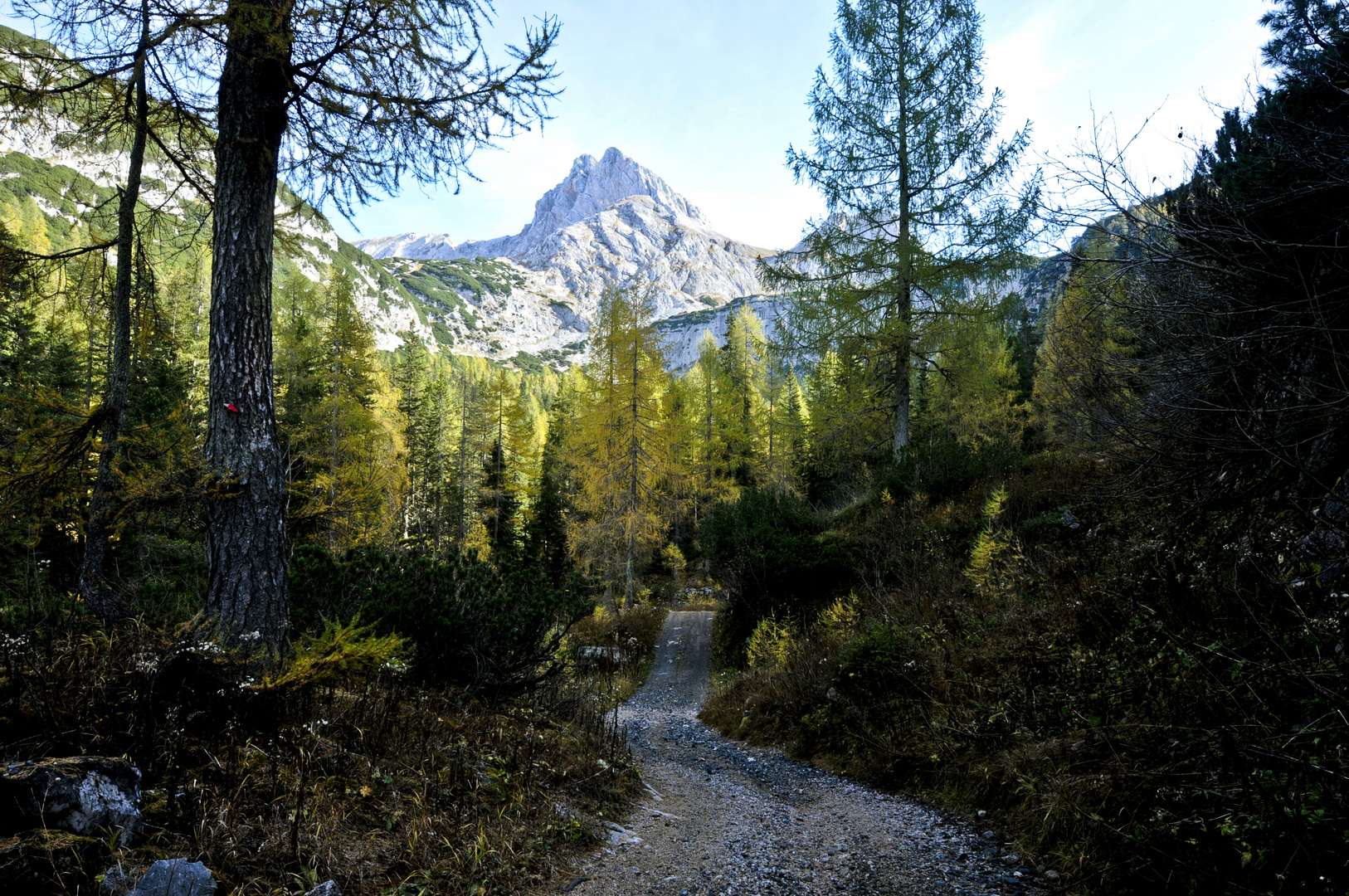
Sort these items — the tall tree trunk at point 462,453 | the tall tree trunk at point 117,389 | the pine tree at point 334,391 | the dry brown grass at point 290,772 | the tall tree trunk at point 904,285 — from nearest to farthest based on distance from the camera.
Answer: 1. the dry brown grass at point 290,772
2. the tall tree trunk at point 117,389
3. the tall tree trunk at point 904,285
4. the pine tree at point 334,391
5. the tall tree trunk at point 462,453

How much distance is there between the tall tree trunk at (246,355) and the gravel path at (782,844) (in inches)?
110

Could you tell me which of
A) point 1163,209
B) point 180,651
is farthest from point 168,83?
point 1163,209

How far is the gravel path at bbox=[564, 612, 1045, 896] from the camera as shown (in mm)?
3229

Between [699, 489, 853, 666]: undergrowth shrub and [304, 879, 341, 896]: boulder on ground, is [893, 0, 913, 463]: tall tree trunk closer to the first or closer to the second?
[699, 489, 853, 666]: undergrowth shrub

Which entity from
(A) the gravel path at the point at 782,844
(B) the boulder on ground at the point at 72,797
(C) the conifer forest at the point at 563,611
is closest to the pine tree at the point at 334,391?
(C) the conifer forest at the point at 563,611

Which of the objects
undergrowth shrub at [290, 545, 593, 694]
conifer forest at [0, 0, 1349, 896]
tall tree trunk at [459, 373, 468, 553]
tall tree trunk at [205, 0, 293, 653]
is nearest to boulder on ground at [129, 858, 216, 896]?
conifer forest at [0, 0, 1349, 896]

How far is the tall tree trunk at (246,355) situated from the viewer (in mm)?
3791

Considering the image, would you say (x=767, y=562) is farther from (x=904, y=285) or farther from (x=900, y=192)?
(x=900, y=192)

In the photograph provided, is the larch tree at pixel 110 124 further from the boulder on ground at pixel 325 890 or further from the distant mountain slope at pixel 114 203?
the boulder on ground at pixel 325 890

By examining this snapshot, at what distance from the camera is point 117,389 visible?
5.82 m

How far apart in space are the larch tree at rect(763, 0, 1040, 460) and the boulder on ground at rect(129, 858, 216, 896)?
12.3m

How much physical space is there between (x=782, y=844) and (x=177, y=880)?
3512 mm

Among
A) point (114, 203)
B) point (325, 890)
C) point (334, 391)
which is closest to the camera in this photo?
point (325, 890)

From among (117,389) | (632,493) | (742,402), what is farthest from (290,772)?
(742,402)
